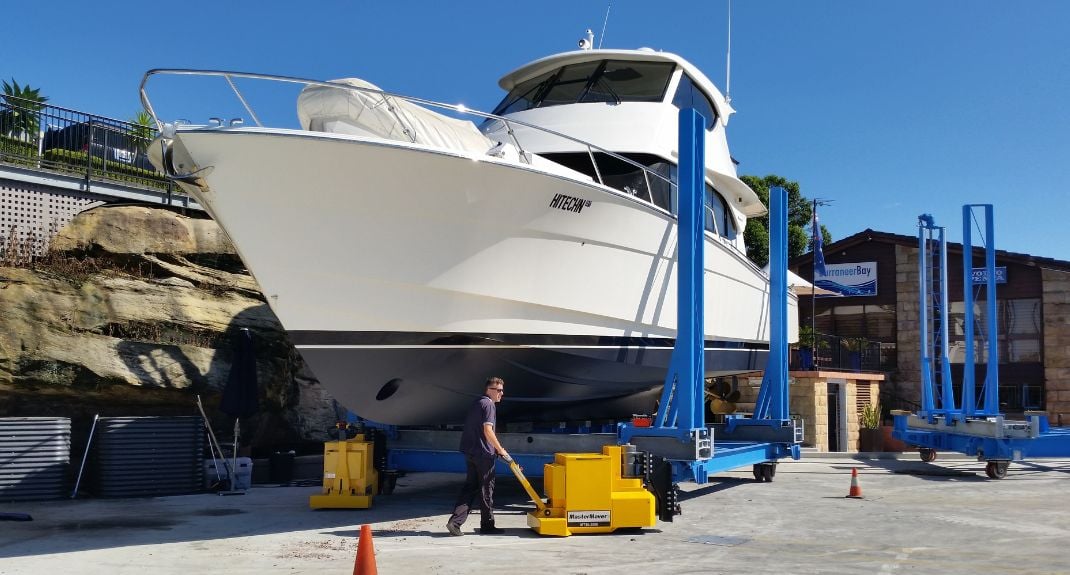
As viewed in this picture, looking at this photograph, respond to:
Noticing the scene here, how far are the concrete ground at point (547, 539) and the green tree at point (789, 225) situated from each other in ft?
53.8

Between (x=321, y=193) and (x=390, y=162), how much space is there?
20.3 inches

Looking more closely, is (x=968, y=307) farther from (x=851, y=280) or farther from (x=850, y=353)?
(x=851, y=280)

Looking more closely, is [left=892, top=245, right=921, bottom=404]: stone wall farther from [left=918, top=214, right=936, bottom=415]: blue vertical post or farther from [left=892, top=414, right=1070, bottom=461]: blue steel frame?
[left=892, top=414, right=1070, bottom=461]: blue steel frame

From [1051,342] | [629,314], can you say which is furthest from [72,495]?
[1051,342]

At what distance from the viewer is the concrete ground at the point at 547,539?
5.13 metres

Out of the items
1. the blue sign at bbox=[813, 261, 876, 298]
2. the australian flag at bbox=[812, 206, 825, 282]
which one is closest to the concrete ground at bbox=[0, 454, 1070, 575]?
the australian flag at bbox=[812, 206, 825, 282]

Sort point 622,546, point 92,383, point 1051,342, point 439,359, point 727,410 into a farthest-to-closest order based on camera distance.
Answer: point 1051,342
point 727,410
point 92,383
point 439,359
point 622,546

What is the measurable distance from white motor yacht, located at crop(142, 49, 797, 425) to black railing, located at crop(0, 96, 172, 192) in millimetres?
5010

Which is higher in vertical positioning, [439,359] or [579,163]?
[579,163]

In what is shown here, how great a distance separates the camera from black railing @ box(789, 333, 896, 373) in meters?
19.0

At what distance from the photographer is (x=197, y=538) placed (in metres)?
6.06

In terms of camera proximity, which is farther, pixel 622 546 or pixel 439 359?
pixel 439 359

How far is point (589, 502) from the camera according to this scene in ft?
20.2

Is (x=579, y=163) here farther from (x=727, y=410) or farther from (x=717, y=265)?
(x=727, y=410)
